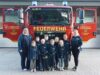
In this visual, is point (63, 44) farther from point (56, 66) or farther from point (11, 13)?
point (11, 13)

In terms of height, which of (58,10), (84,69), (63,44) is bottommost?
(84,69)

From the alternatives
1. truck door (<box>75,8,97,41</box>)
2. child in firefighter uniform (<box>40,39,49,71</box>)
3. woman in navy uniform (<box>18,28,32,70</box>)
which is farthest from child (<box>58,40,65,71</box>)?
truck door (<box>75,8,97,41</box>)

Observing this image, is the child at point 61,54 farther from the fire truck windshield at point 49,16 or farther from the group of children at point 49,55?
the fire truck windshield at point 49,16

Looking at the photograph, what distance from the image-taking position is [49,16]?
1625 centimetres

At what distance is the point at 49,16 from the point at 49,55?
2.44 metres

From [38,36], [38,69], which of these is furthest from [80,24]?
[38,69]

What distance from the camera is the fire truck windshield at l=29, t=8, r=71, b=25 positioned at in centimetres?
1600

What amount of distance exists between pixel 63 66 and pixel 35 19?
2.69 m

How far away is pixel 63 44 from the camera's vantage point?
14367 millimetres

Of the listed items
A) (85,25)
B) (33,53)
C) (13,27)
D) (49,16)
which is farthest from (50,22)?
(13,27)

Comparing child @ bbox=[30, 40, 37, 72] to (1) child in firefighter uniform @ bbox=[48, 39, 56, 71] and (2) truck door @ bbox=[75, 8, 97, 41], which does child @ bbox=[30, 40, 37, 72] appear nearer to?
(1) child in firefighter uniform @ bbox=[48, 39, 56, 71]

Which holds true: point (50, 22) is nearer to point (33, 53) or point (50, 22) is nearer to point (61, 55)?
point (61, 55)

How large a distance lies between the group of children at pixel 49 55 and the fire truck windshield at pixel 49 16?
5.30 ft

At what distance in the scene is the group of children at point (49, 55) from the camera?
14.2m
